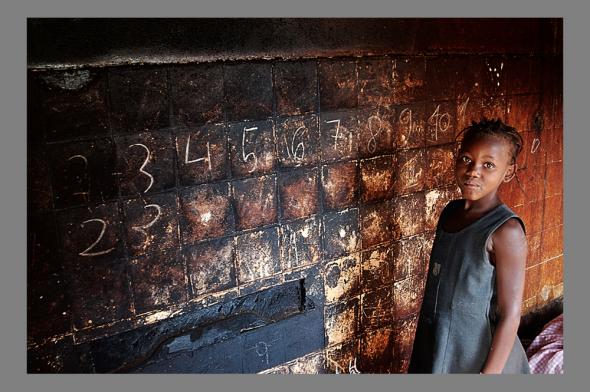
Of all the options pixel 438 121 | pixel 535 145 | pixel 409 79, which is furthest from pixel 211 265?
pixel 535 145

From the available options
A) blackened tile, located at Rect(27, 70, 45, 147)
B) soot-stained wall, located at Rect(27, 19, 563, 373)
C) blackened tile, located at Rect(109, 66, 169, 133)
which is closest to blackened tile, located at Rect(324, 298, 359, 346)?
soot-stained wall, located at Rect(27, 19, 563, 373)

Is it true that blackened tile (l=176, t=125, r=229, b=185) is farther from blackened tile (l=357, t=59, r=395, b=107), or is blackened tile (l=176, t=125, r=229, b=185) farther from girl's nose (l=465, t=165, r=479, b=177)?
girl's nose (l=465, t=165, r=479, b=177)

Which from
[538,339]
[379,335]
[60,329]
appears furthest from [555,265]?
[60,329]

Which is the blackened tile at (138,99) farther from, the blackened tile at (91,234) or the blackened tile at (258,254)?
the blackened tile at (258,254)

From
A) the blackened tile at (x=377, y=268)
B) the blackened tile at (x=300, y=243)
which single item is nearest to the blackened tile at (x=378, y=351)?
the blackened tile at (x=377, y=268)

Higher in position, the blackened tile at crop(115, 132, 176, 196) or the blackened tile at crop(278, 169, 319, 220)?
the blackened tile at crop(115, 132, 176, 196)

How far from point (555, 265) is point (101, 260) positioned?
420cm

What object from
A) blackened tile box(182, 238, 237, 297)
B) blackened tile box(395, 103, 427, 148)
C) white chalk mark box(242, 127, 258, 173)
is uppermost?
blackened tile box(395, 103, 427, 148)

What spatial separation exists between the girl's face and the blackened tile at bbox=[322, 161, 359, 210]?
916 millimetres

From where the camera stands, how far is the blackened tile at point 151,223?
8.55 feet

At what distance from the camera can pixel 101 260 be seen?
2.56m

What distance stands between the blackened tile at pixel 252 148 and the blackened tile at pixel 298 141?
0.06 meters

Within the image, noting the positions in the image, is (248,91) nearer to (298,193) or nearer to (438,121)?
(298,193)

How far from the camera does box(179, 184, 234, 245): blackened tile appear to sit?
2.75 meters
